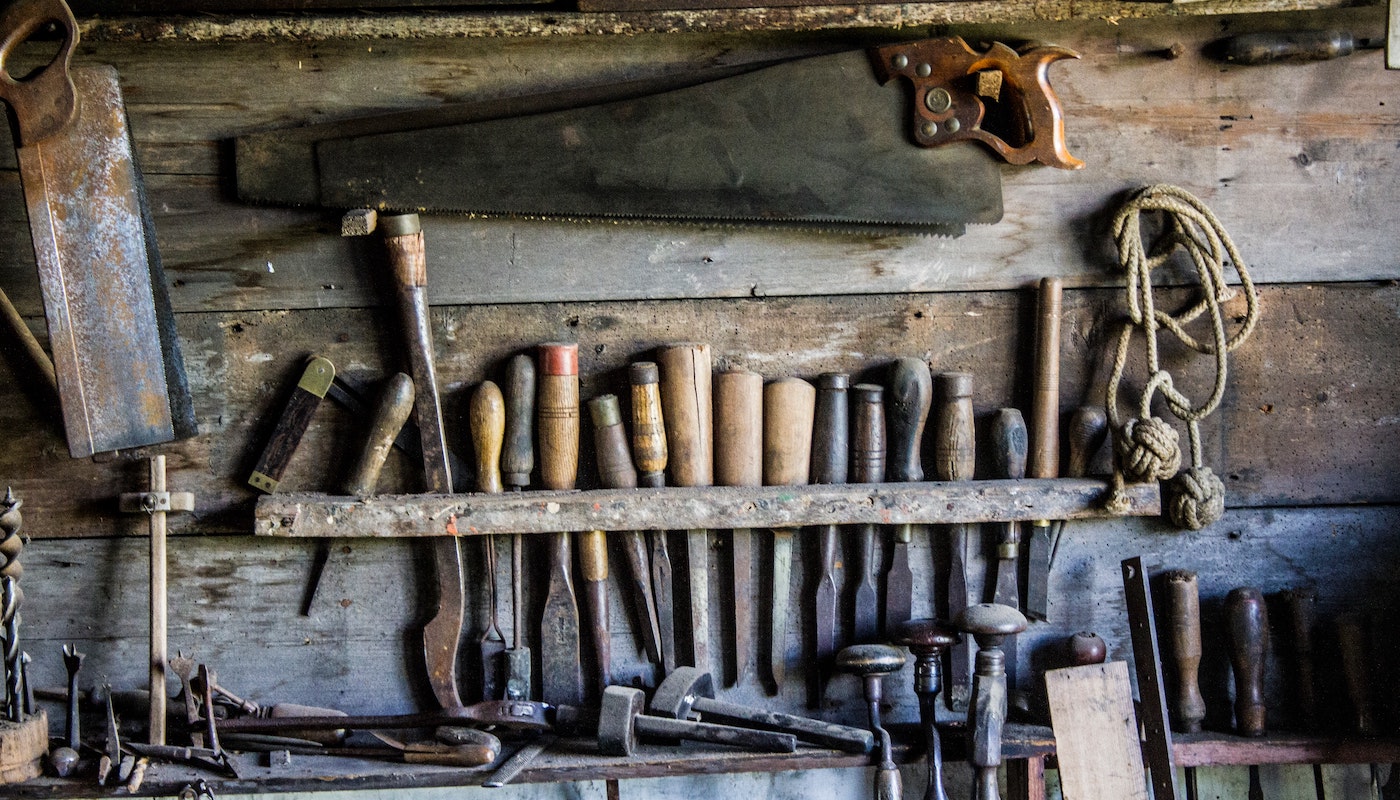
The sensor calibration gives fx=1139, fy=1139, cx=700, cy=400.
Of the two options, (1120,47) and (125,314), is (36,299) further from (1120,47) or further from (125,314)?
(1120,47)

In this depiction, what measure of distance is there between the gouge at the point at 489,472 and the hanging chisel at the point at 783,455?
446 millimetres

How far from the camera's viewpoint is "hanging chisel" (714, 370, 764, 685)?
1.89 metres

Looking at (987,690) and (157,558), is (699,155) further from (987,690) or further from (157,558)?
(157,558)

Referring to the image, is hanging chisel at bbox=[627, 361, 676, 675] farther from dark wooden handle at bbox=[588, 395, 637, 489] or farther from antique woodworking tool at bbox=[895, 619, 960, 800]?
antique woodworking tool at bbox=[895, 619, 960, 800]

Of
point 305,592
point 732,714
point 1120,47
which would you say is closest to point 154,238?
point 305,592

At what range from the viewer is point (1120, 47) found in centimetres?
192

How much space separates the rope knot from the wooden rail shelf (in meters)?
0.04

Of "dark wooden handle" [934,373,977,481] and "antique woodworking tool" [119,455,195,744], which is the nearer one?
"antique woodworking tool" [119,455,195,744]

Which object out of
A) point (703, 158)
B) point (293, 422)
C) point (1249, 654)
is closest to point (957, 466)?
point (1249, 654)

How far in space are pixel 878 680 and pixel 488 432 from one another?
30.0 inches

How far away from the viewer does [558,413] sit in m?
1.88

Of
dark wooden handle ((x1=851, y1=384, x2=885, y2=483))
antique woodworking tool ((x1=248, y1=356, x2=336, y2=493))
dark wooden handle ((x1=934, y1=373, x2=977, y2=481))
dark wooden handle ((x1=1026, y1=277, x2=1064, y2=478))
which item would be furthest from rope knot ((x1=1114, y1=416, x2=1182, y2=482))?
antique woodworking tool ((x1=248, y1=356, x2=336, y2=493))

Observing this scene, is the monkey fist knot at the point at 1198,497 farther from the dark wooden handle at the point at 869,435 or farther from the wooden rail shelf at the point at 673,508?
the dark wooden handle at the point at 869,435

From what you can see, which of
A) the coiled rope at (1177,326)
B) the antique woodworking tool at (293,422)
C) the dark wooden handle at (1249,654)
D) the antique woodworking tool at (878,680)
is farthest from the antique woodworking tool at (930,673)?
the antique woodworking tool at (293,422)
